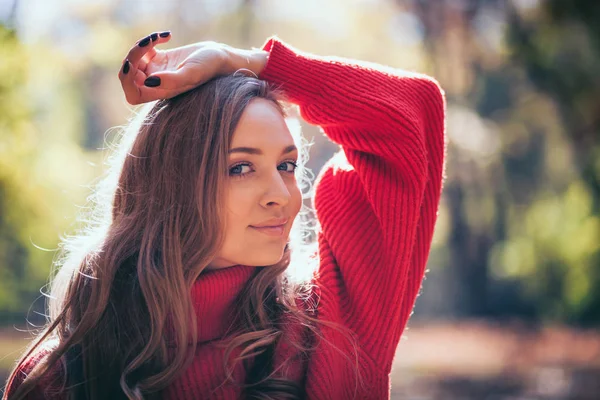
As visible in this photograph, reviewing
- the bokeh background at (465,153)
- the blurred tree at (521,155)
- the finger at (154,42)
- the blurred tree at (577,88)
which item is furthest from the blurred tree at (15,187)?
the blurred tree at (577,88)

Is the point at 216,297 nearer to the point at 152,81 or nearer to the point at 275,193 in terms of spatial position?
the point at 275,193

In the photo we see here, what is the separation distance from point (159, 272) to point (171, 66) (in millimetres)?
671

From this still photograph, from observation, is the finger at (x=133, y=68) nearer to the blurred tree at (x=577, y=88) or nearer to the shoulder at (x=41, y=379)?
the shoulder at (x=41, y=379)

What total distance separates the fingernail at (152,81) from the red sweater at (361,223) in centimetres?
43

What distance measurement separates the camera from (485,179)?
1214cm

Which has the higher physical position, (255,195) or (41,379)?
(255,195)

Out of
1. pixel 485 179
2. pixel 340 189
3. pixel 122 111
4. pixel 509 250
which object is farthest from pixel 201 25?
pixel 340 189

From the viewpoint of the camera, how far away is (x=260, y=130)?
1994mm

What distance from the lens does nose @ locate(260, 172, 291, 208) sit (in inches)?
76.6

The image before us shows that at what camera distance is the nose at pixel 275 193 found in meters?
1.95

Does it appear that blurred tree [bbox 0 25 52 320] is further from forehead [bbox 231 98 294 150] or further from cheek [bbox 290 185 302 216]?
cheek [bbox 290 185 302 216]

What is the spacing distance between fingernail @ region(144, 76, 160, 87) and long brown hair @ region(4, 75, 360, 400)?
0.14 m

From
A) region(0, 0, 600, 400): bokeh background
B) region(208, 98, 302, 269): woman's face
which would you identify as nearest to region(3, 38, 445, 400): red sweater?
region(208, 98, 302, 269): woman's face

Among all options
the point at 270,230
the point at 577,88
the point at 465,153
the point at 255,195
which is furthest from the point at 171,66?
the point at 465,153
